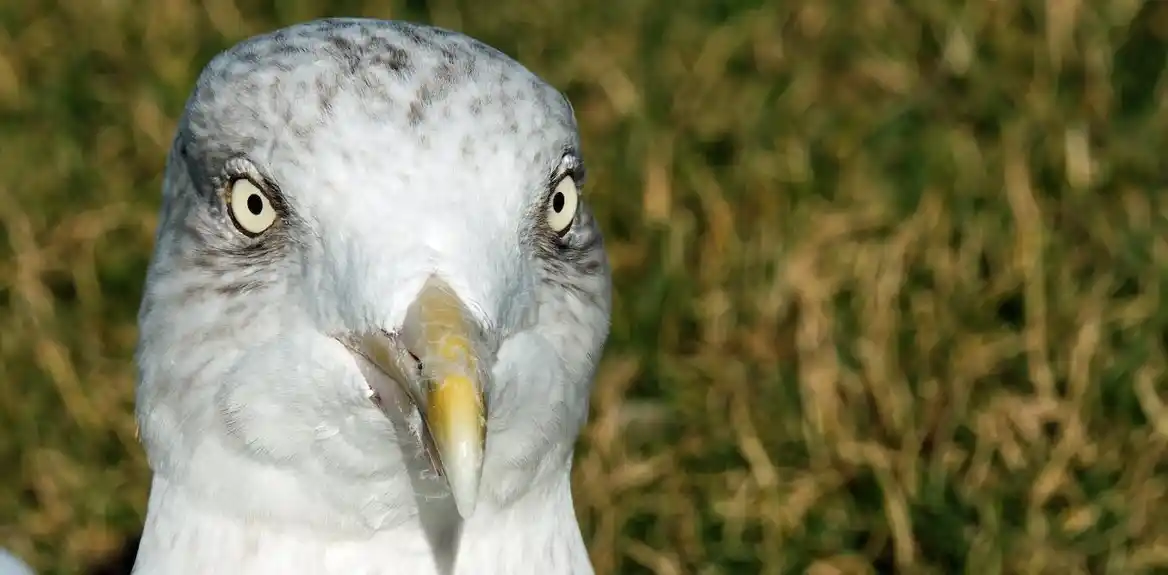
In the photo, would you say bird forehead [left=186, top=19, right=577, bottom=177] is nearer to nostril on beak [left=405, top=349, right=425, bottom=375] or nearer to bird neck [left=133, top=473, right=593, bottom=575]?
nostril on beak [left=405, top=349, right=425, bottom=375]

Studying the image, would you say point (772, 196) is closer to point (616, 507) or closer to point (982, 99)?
point (982, 99)

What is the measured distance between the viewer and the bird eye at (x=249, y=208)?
2.38m

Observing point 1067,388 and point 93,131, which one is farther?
point 93,131

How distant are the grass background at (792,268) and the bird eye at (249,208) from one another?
Result: 161cm

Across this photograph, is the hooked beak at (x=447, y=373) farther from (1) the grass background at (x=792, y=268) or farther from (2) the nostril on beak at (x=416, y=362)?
(1) the grass background at (x=792, y=268)

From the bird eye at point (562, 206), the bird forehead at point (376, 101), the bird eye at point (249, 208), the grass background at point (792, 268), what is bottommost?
the grass background at point (792, 268)

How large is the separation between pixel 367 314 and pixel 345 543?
1.52 feet

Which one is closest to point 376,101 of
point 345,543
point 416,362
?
point 416,362

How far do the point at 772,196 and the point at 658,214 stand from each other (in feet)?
1.18

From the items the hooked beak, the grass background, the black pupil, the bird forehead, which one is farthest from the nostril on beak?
the grass background

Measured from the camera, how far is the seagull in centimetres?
217

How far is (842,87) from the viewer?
18.1 feet

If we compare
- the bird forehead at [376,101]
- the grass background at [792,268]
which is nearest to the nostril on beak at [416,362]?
the bird forehead at [376,101]

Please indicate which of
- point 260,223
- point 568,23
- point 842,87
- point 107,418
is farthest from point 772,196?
point 260,223
